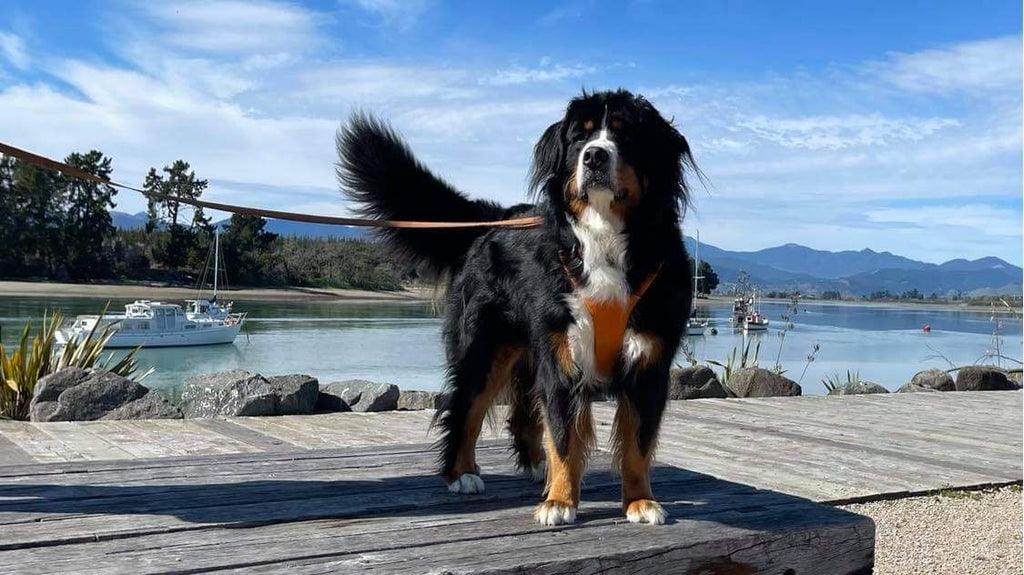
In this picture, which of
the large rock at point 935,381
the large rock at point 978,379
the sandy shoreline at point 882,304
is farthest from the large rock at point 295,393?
the sandy shoreline at point 882,304

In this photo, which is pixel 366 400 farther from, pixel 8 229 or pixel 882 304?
pixel 882 304

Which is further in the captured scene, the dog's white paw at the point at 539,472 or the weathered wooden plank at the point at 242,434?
the weathered wooden plank at the point at 242,434

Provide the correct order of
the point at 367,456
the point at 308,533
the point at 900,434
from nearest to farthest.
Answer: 1. the point at 308,533
2. the point at 367,456
3. the point at 900,434

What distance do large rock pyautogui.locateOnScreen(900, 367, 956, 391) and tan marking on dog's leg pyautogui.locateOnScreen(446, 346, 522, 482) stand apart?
10.9 m

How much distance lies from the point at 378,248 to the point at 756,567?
2196mm

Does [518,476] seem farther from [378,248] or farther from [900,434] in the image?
[900,434]

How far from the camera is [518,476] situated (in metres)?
3.77

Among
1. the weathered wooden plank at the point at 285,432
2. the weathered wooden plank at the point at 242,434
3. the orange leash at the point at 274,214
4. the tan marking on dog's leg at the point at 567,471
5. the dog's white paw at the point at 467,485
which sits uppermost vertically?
the orange leash at the point at 274,214

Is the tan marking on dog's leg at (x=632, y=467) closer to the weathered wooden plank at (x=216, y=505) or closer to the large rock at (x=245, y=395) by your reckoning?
the weathered wooden plank at (x=216, y=505)

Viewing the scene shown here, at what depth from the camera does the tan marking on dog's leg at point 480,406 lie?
137 inches

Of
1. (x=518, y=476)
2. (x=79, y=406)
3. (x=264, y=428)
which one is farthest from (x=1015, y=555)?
(x=79, y=406)

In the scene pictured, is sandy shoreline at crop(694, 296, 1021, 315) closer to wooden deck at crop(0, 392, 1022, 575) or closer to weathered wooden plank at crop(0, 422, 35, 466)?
weathered wooden plank at crop(0, 422, 35, 466)

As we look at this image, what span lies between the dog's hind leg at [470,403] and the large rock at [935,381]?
10.9 meters

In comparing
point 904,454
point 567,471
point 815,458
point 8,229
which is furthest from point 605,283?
point 8,229
